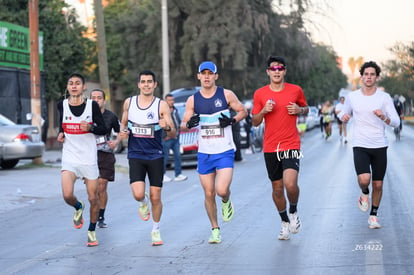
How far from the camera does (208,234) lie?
10.2 metres

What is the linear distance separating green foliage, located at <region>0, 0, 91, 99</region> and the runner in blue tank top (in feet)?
101

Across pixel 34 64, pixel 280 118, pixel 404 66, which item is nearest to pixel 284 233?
pixel 280 118

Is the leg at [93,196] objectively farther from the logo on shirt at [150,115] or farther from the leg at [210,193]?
the leg at [210,193]

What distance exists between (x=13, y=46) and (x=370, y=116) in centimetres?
2420

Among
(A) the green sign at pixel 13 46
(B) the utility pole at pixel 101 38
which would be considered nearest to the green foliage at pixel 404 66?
(A) the green sign at pixel 13 46

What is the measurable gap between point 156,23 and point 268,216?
1366 inches

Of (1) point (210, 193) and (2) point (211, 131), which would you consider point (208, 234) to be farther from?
(2) point (211, 131)

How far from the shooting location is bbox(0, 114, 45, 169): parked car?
20.6 meters

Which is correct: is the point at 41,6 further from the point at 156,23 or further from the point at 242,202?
the point at 242,202

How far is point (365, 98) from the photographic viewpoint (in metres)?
10.2

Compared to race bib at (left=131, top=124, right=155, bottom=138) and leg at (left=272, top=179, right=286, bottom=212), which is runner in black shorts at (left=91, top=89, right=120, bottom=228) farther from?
leg at (left=272, top=179, right=286, bottom=212)

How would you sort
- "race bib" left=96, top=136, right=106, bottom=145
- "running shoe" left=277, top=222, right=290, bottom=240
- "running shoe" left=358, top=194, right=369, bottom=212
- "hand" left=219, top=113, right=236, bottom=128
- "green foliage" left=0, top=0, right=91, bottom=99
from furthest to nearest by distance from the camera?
"green foliage" left=0, top=0, right=91, bottom=99 < "race bib" left=96, top=136, right=106, bottom=145 < "running shoe" left=358, top=194, right=369, bottom=212 < "running shoe" left=277, top=222, right=290, bottom=240 < "hand" left=219, top=113, right=236, bottom=128

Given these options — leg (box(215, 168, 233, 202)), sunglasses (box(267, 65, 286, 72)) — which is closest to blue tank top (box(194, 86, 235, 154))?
leg (box(215, 168, 233, 202))

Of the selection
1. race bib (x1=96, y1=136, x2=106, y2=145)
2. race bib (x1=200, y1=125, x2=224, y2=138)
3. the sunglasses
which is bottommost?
race bib (x1=96, y1=136, x2=106, y2=145)
